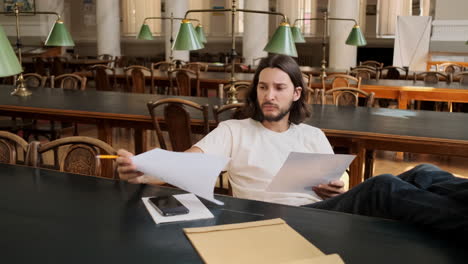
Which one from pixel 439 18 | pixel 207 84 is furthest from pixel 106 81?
pixel 439 18

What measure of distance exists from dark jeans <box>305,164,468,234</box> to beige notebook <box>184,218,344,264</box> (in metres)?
0.28

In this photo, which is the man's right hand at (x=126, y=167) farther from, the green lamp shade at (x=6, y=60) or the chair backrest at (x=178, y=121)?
the chair backrest at (x=178, y=121)

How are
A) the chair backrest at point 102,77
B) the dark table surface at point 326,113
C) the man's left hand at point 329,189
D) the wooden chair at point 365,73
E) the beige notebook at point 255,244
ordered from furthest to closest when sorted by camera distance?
1. the wooden chair at point 365,73
2. the chair backrest at point 102,77
3. the dark table surface at point 326,113
4. the man's left hand at point 329,189
5. the beige notebook at point 255,244

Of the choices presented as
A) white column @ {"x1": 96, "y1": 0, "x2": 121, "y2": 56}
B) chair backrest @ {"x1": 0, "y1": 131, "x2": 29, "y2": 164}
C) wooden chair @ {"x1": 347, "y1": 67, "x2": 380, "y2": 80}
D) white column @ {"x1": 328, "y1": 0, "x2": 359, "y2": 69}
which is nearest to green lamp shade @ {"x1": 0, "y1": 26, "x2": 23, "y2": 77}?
chair backrest @ {"x1": 0, "y1": 131, "x2": 29, "y2": 164}

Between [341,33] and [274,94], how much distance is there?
29.2 ft

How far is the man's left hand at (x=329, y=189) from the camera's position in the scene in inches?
73.2

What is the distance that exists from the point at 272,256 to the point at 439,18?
10.4 meters

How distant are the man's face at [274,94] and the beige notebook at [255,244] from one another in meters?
0.80

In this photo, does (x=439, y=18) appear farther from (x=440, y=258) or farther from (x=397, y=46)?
(x=440, y=258)

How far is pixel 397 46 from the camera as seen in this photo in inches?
394

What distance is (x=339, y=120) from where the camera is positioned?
3332mm

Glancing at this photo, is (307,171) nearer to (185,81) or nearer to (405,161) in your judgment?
(405,161)

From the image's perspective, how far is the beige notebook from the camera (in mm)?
1165

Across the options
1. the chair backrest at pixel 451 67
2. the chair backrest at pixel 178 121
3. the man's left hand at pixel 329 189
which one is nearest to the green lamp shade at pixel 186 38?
the chair backrest at pixel 178 121
